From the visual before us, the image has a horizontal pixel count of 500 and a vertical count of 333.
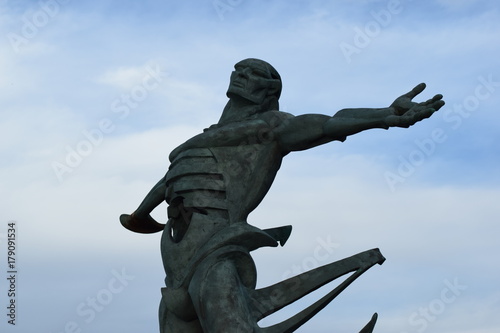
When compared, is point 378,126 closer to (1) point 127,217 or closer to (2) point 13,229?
(1) point 127,217

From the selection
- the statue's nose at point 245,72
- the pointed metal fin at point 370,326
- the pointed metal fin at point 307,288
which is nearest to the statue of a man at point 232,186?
the statue's nose at point 245,72

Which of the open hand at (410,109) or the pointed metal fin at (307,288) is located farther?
the pointed metal fin at (307,288)

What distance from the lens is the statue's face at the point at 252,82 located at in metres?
9.30

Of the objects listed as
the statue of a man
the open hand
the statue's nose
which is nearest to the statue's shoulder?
the statue of a man

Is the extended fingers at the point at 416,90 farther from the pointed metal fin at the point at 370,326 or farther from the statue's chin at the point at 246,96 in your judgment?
the pointed metal fin at the point at 370,326

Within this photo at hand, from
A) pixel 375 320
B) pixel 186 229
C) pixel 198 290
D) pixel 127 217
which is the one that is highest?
pixel 127 217

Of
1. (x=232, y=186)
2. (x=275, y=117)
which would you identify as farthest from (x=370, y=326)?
(x=275, y=117)

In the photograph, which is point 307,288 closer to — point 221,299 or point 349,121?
point 221,299

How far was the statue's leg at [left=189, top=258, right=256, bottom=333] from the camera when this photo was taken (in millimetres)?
8398

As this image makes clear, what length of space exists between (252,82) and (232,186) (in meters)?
0.90

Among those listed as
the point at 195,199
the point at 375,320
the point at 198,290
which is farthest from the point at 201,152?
the point at 375,320

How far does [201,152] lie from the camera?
9.11 meters

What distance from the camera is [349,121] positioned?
8.87 metres

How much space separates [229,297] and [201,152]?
126 centimetres
